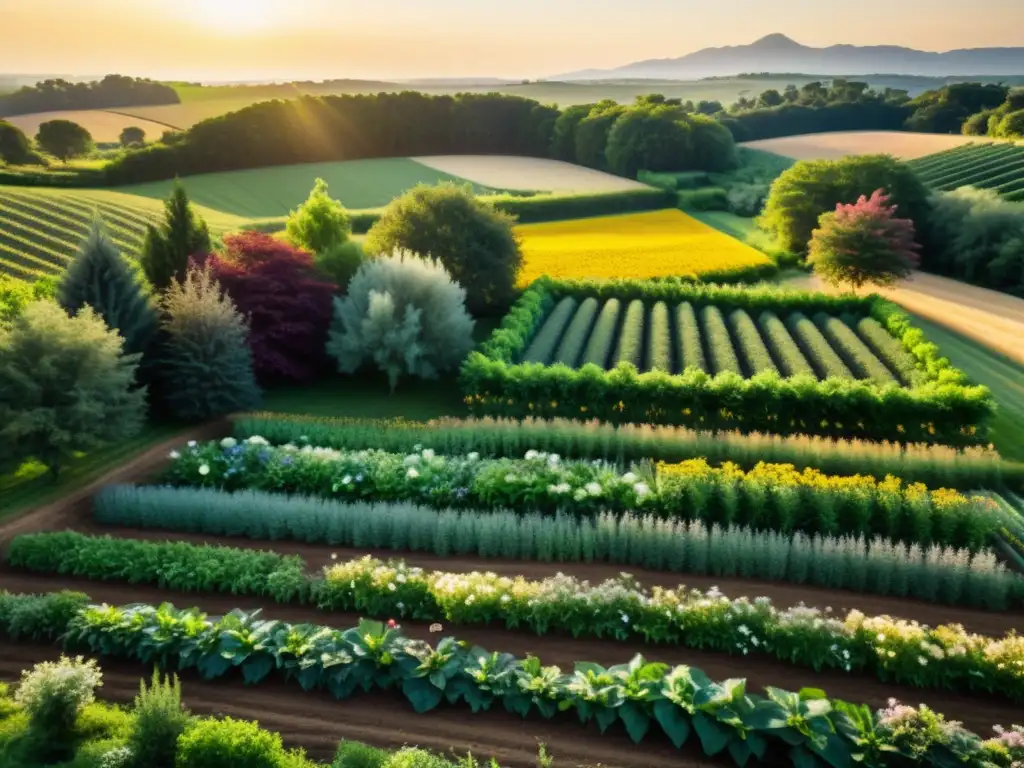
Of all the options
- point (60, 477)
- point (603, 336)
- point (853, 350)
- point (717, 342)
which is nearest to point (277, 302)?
point (60, 477)

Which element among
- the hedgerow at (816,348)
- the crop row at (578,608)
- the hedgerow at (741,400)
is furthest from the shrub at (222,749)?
the hedgerow at (816,348)

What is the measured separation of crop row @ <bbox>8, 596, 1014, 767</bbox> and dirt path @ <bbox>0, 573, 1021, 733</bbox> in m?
0.39

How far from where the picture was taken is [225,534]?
39.9 ft

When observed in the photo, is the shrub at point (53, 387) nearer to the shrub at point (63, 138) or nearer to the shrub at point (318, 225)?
the shrub at point (318, 225)

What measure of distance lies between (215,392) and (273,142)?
36.6m

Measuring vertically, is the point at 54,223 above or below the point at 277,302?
above

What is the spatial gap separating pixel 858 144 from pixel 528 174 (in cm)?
2641

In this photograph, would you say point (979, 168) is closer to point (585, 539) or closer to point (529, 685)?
point (585, 539)

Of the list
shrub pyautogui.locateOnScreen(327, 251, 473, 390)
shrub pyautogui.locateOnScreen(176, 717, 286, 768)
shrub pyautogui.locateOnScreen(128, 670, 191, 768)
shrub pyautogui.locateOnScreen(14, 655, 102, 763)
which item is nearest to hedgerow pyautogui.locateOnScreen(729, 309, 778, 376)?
shrub pyautogui.locateOnScreen(327, 251, 473, 390)

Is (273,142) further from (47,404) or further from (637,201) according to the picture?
(47,404)

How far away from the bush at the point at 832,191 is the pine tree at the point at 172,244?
2857cm

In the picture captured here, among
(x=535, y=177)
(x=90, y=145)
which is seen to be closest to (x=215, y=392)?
(x=90, y=145)

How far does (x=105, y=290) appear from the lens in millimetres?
16125

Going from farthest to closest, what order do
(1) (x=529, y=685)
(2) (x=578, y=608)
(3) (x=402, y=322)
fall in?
(3) (x=402, y=322) < (2) (x=578, y=608) < (1) (x=529, y=685)
